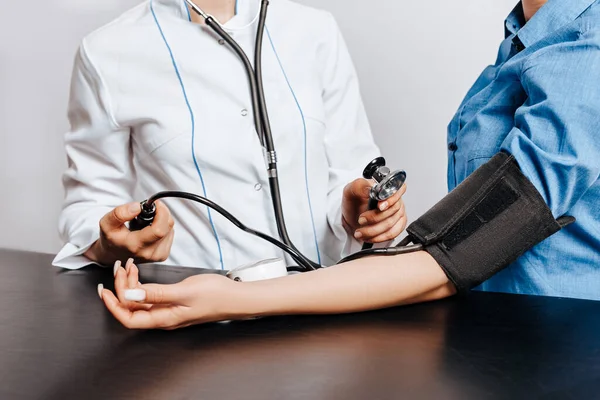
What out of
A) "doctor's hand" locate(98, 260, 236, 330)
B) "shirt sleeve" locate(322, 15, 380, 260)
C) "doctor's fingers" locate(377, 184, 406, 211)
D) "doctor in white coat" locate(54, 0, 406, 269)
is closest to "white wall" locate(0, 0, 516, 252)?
"shirt sleeve" locate(322, 15, 380, 260)

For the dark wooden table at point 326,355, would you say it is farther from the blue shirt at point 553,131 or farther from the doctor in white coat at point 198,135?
the doctor in white coat at point 198,135

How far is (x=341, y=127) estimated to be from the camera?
1447mm

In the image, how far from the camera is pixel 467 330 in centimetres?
73

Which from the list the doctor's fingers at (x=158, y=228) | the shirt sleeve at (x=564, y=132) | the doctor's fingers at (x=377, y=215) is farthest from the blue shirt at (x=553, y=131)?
the doctor's fingers at (x=158, y=228)

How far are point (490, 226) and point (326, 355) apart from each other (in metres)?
0.27

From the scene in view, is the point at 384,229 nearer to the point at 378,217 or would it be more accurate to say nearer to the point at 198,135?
the point at 378,217

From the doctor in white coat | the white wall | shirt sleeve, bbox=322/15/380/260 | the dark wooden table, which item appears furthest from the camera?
the white wall

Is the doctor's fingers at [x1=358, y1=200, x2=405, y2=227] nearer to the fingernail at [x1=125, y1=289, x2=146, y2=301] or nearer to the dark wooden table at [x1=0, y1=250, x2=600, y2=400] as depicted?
the dark wooden table at [x1=0, y1=250, x2=600, y2=400]

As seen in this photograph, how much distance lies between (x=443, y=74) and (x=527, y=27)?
0.86 m

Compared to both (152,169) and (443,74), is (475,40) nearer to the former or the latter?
(443,74)

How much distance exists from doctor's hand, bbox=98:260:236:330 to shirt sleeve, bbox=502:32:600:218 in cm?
37

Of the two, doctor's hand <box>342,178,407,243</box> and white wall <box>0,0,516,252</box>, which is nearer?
doctor's hand <box>342,178,407,243</box>

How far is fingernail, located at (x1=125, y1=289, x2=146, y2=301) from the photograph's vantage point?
692 millimetres

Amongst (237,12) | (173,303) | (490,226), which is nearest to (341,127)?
(237,12)
